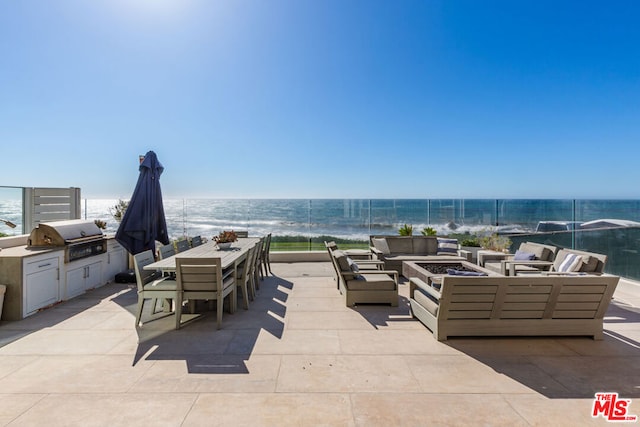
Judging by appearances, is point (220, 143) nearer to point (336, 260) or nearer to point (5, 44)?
point (5, 44)

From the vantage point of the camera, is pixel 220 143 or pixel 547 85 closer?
pixel 547 85

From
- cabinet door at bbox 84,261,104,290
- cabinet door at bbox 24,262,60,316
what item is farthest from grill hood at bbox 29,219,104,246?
cabinet door at bbox 84,261,104,290

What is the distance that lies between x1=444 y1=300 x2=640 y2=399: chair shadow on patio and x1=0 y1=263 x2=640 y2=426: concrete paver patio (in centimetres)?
2

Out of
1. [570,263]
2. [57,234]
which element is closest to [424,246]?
[570,263]

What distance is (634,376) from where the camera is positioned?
235 centimetres

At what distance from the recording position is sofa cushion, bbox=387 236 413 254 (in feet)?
22.5

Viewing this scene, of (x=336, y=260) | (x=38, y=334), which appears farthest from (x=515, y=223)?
(x=38, y=334)

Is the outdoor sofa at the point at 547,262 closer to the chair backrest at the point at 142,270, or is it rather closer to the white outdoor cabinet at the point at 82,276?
the chair backrest at the point at 142,270

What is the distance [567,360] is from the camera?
262 cm

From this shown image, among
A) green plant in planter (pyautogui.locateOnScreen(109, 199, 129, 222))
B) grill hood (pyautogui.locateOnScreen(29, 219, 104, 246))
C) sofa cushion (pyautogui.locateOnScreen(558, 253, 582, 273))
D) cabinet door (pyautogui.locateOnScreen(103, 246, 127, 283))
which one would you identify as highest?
green plant in planter (pyautogui.locateOnScreen(109, 199, 129, 222))

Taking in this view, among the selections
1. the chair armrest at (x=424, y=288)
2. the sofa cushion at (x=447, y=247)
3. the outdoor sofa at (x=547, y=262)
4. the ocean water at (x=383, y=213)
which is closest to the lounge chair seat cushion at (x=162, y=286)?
the chair armrest at (x=424, y=288)

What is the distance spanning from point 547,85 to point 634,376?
8320 millimetres

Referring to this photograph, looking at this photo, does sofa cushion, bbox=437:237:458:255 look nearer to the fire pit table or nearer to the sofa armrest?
the sofa armrest

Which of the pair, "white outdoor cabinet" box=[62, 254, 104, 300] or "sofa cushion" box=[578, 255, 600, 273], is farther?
"white outdoor cabinet" box=[62, 254, 104, 300]
